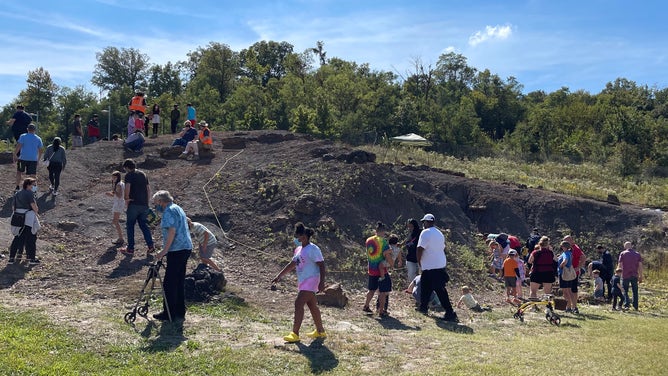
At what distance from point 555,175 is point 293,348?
31.6 metres

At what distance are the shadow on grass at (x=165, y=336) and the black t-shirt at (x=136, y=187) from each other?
3662 mm

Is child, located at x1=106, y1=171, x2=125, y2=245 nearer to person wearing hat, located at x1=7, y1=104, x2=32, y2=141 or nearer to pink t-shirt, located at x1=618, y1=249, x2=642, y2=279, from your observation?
person wearing hat, located at x1=7, y1=104, x2=32, y2=141

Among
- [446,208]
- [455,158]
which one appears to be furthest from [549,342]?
[455,158]

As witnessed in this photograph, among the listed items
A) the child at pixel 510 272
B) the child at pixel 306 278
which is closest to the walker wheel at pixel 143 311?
the child at pixel 306 278

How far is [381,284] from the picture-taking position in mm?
11250

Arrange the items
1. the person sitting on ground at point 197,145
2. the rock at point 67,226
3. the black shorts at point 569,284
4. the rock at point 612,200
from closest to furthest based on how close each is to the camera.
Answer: the black shorts at point 569,284, the rock at point 67,226, the person sitting on ground at point 197,145, the rock at point 612,200

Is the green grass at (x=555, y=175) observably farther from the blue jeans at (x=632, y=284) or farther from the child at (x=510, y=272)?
the child at (x=510, y=272)

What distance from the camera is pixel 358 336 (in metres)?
9.23

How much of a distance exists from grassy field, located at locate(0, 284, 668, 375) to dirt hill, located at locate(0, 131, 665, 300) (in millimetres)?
2022

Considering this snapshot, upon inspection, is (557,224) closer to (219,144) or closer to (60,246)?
(219,144)

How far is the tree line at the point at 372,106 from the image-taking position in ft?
139

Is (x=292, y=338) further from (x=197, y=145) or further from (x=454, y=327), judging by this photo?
(x=197, y=145)

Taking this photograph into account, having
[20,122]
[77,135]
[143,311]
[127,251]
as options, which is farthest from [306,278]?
[77,135]

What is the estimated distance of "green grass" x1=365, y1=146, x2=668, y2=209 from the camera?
31.0 meters
